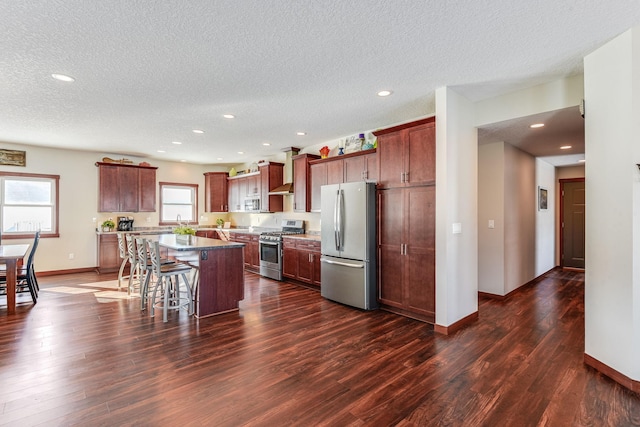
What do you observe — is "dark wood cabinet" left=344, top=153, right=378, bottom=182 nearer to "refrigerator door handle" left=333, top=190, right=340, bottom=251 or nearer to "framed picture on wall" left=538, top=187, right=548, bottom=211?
"refrigerator door handle" left=333, top=190, right=340, bottom=251

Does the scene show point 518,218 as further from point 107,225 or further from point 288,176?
point 107,225

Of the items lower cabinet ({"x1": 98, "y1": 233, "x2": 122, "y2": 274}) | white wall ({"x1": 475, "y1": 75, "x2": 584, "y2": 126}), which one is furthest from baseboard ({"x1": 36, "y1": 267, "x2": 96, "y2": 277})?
white wall ({"x1": 475, "y1": 75, "x2": 584, "y2": 126})

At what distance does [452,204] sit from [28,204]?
7.96 metres

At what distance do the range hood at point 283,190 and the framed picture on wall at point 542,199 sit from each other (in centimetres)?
495

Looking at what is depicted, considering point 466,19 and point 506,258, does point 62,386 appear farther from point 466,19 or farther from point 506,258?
point 506,258

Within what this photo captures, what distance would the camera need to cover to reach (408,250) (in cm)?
395

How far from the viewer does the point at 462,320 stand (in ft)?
12.2

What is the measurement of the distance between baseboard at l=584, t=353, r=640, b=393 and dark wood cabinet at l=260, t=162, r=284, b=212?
5.77 meters

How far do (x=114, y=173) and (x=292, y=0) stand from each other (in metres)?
6.83

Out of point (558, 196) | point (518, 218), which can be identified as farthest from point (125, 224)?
point (558, 196)

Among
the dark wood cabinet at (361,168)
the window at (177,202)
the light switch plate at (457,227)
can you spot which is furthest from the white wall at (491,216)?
the window at (177,202)

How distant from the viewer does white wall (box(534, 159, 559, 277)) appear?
6.17 m

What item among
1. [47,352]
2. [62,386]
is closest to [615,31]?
[62,386]

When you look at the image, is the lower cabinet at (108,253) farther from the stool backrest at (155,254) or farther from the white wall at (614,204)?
the white wall at (614,204)
